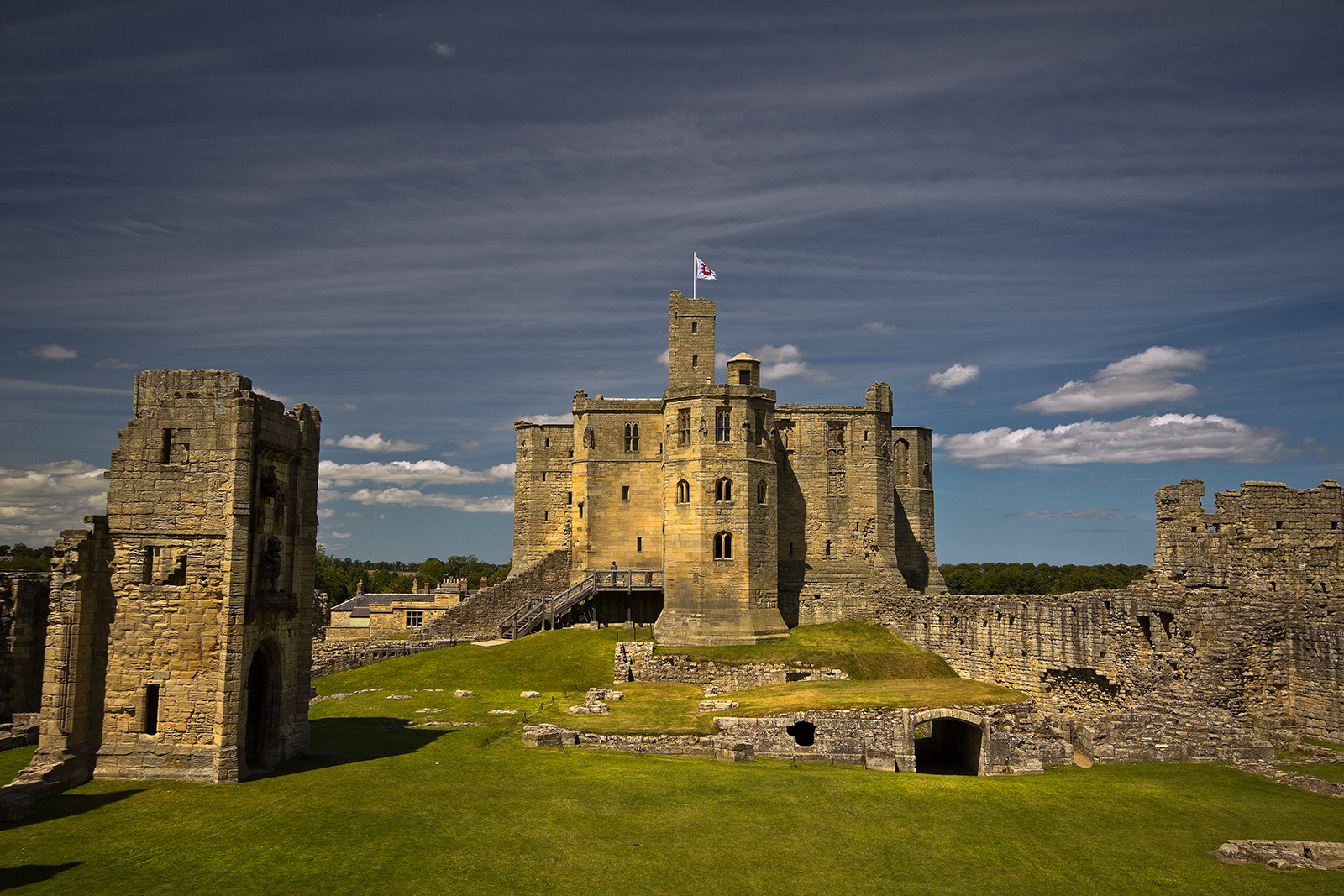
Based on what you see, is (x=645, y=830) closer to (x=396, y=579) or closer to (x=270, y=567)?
(x=270, y=567)

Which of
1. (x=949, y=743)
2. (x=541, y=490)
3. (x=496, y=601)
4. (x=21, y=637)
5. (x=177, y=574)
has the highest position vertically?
(x=541, y=490)

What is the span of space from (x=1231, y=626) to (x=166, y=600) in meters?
27.8

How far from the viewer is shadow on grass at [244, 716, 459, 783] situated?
23.4 m

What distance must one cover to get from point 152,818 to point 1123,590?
28.4 metres

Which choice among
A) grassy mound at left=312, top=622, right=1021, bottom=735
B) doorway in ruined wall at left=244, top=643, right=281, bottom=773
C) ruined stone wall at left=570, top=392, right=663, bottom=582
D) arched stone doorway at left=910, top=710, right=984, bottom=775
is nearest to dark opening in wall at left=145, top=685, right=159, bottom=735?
doorway in ruined wall at left=244, top=643, right=281, bottom=773

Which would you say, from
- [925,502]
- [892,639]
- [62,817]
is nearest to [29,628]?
[62,817]

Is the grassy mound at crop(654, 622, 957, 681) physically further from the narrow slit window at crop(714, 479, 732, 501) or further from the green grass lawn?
the green grass lawn

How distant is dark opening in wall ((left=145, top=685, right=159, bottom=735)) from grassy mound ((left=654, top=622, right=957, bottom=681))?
2216 cm

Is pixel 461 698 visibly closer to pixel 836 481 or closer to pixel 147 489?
pixel 147 489

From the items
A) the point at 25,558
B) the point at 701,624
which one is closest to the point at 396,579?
the point at 25,558

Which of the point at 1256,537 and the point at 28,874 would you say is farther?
the point at 1256,537

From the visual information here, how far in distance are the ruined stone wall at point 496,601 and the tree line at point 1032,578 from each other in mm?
44830

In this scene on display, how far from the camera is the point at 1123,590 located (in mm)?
31016

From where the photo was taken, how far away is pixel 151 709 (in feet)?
70.0
